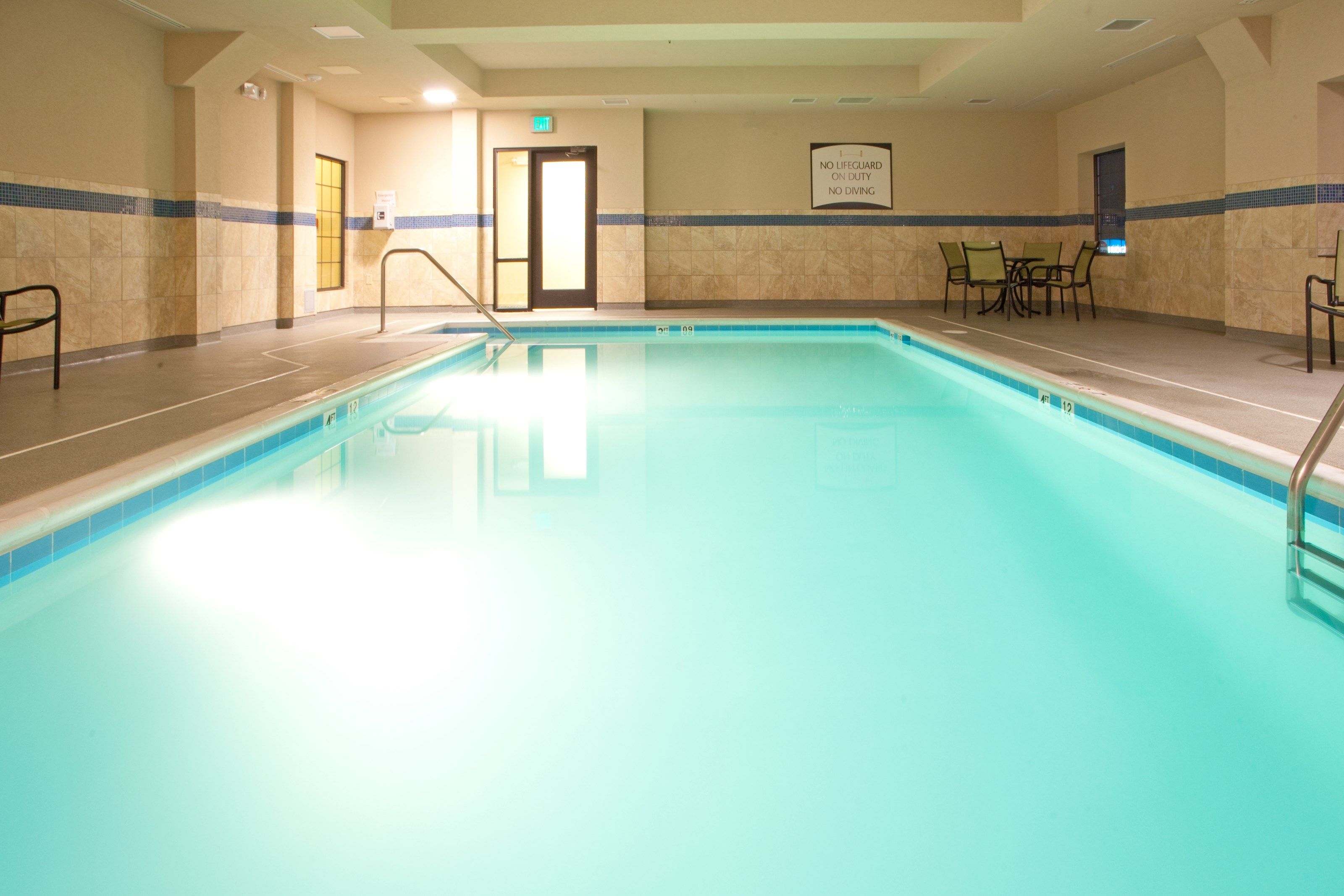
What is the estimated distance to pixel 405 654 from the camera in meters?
2.36

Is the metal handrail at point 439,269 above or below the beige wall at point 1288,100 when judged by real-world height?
below

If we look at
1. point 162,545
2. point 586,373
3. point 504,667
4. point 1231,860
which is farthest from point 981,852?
point 586,373

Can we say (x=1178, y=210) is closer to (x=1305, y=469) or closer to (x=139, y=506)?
(x=1305, y=469)

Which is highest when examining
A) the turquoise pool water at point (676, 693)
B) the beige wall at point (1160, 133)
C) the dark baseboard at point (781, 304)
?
the beige wall at point (1160, 133)

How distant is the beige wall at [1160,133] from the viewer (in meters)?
9.30

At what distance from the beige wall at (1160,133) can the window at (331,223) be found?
833 centimetres

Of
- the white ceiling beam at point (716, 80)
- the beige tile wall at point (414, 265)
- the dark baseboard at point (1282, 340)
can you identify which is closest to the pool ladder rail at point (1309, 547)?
the dark baseboard at point (1282, 340)

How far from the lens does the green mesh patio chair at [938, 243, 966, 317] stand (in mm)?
11461

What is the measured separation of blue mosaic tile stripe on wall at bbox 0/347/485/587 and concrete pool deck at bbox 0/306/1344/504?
0.17 m

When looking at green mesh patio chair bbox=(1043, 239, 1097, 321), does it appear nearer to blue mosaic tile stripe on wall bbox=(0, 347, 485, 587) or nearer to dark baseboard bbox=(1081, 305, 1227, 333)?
dark baseboard bbox=(1081, 305, 1227, 333)

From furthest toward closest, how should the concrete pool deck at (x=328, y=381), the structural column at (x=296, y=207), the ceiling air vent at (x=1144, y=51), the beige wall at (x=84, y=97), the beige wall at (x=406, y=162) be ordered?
the beige wall at (x=406, y=162) < the structural column at (x=296, y=207) < the ceiling air vent at (x=1144, y=51) < the beige wall at (x=84, y=97) < the concrete pool deck at (x=328, y=381)

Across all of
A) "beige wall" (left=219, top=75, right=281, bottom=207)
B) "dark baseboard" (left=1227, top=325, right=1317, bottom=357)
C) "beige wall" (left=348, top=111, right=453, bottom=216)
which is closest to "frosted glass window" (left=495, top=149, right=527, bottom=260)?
"beige wall" (left=348, top=111, right=453, bottom=216)

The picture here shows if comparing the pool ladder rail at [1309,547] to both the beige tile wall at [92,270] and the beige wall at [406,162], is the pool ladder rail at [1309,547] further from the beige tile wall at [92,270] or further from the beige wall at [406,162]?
the beige wall at [406,162]

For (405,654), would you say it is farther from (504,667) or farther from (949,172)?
(949,172)
